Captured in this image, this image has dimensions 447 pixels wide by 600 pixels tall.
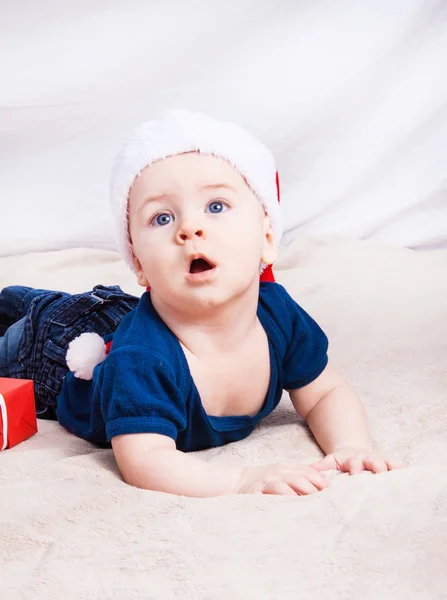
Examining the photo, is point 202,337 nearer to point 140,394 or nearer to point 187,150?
point 140,394

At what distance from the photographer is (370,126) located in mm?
2791

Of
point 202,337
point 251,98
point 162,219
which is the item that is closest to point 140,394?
point 202,337

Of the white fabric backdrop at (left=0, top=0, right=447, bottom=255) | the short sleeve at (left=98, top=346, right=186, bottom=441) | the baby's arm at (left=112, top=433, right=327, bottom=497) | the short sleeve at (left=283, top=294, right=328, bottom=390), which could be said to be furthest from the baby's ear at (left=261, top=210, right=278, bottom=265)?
the white fabric backdrop at (left=0, top=0, right=447, bottom=255)

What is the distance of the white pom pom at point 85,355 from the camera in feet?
4.63

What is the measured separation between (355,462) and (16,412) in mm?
564

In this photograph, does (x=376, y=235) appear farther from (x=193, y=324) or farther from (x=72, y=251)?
(x=193, y=324)

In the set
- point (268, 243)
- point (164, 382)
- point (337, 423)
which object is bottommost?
point (337, 423)

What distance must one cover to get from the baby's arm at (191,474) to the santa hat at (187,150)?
33 cm

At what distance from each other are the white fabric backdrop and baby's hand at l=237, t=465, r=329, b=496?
68.5 inches

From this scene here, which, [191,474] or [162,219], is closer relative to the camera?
[191,474]

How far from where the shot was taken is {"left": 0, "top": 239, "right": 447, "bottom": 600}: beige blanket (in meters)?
0.87

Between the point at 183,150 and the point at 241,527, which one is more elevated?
the point at 183,150

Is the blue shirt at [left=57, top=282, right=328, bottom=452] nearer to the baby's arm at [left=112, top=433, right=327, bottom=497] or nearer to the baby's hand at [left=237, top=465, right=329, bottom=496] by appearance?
the baby's arm at [left=112, top=433, right=327, bottom=497]

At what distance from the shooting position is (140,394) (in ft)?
3.87
